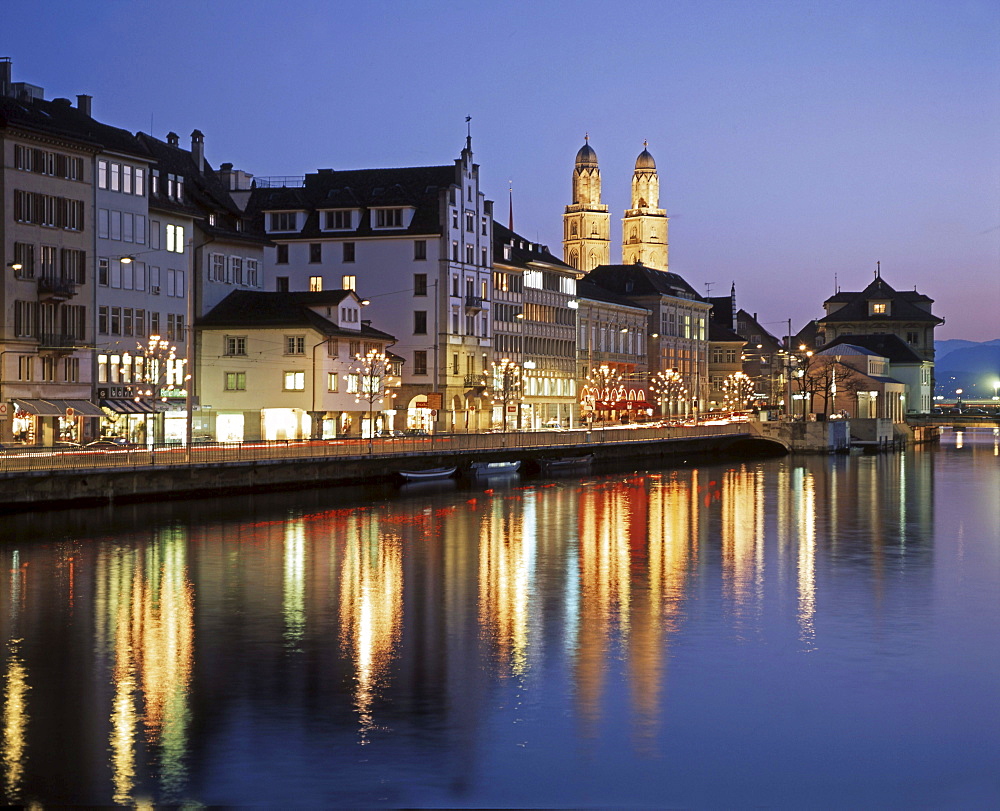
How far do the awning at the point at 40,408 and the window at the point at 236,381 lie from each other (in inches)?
700

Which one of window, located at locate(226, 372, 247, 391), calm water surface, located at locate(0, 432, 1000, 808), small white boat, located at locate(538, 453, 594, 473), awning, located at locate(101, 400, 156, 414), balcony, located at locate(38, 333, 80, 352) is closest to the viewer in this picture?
calm water surface, located at locate(0, 432, 1000, 808)

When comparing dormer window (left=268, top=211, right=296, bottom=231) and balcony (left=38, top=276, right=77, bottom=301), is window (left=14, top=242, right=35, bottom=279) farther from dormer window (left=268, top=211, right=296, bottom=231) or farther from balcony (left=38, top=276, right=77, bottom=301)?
dormer window (left=268, top=211, right=296, bottom=231)

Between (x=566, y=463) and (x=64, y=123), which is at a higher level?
(x=64, y=123)

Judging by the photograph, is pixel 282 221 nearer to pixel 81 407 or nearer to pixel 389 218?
pixel 389 218

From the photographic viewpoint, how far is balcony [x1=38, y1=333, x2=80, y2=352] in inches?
3034

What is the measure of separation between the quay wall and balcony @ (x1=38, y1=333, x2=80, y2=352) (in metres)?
14.5

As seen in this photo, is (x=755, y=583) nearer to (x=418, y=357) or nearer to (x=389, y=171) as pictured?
(x=418, y=357)

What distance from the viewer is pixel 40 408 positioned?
7575 cm

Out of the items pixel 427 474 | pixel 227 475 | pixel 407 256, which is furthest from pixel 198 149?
pixel 227 475

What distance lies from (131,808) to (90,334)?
61876 millimetres

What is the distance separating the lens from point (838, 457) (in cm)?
13138

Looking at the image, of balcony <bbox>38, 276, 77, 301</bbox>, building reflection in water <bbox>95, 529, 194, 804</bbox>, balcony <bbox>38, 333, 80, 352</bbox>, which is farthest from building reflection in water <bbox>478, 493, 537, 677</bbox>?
balcony <bbox>38, 276, 77, 301</bbox>

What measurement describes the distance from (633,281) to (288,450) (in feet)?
365

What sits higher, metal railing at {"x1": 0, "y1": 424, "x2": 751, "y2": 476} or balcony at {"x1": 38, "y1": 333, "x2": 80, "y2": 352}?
balcony at {"x1": 38, "y1": 333, "x2": 80, "y2": 352}
